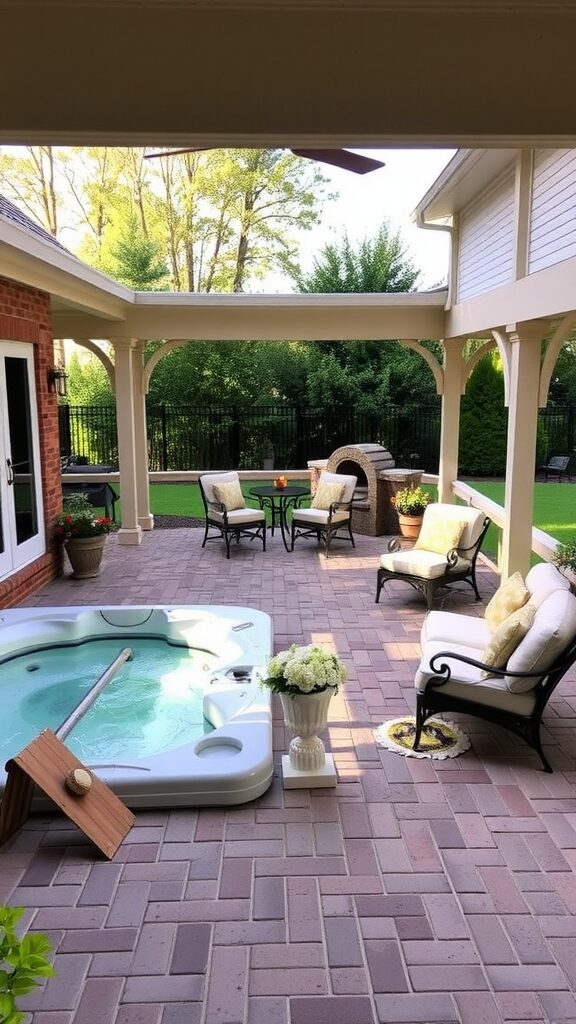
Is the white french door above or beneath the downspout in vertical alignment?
beneath

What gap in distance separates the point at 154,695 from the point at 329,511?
479 centimetres

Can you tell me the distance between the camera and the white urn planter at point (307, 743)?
165 inches

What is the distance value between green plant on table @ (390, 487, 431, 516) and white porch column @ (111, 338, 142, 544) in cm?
371

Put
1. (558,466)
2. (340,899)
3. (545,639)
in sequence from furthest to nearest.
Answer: (558,466) → (545,639) → (340,899)

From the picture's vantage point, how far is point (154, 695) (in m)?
6.00

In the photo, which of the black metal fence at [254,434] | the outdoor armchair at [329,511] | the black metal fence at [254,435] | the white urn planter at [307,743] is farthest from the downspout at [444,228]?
the black metal fence at [254,435]

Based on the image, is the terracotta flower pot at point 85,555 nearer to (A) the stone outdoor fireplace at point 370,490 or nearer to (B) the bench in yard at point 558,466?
(A) the stone outdoor fireplace at point 370,490

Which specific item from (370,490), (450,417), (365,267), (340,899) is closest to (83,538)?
(370,490)

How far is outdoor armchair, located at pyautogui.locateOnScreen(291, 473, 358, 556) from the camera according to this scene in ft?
33.7

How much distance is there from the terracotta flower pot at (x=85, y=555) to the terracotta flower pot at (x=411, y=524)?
3988mm

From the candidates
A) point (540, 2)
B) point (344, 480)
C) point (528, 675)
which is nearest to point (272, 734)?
point (528, 675)

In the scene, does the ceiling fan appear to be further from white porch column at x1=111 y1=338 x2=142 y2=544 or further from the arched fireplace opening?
the arched fireplace opening

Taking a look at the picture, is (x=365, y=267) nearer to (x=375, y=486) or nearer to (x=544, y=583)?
(x=375, y=486)

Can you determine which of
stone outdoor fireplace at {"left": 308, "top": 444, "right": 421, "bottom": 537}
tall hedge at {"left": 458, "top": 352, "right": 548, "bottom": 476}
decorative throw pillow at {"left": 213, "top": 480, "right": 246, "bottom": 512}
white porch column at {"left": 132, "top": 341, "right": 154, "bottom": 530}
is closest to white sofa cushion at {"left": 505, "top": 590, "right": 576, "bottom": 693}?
decorative throw pillow at {"left": 213, "top": 480, "right": 246, "bottom": 512}
